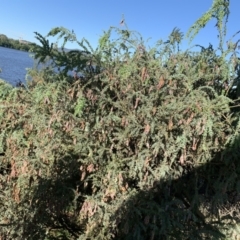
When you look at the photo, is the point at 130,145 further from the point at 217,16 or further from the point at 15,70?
the point at 15,70

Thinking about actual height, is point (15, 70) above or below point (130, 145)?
above

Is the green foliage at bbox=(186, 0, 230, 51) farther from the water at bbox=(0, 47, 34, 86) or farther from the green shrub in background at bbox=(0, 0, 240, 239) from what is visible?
the water at bbox=(0, 47, 34, 86)

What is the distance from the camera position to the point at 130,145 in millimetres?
3076

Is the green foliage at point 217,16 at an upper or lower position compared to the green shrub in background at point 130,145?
upper

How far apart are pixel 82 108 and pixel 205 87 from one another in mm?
1139

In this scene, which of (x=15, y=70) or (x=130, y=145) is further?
(x=15, y=70)

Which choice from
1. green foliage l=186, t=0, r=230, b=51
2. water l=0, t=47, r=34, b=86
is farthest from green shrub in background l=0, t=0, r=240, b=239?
water l=0, t=47, r=34, b=86

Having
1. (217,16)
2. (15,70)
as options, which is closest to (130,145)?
(217,16)

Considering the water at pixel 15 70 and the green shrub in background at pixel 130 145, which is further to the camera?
the water at pixel 15 70

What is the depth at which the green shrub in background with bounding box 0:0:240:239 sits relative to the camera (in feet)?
9.57

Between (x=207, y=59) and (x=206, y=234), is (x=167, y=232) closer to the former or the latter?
(x=206, y=234)

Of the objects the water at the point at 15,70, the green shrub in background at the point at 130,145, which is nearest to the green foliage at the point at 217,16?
the green shrub in background at the point at 130,145

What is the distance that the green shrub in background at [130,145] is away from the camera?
2.92m

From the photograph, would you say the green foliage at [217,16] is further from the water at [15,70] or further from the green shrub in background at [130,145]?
the water at [15,70]
